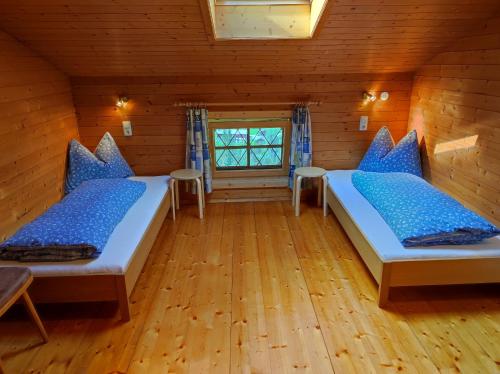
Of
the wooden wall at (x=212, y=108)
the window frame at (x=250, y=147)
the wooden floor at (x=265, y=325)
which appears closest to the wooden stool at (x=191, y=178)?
the wooden wall at (x=212, y=108)

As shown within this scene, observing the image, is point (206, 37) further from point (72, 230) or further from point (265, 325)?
point (265, 325)

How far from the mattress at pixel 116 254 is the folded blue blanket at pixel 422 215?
5.38 ft

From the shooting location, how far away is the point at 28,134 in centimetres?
261

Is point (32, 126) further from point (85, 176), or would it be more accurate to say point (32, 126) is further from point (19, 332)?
point (19, 332)

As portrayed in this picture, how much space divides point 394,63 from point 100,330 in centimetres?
308

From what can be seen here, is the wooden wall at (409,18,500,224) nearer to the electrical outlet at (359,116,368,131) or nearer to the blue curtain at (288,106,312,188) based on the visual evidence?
the electrical outlet at (359,116,368,131)

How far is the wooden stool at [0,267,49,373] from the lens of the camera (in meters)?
1.59

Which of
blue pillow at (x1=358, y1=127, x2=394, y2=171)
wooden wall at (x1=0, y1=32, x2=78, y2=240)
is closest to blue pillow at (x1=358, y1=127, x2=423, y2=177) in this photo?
blue pillow at (x1=358, y1=127, x2=394, y2=171)

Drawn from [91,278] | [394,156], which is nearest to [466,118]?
[394,156]

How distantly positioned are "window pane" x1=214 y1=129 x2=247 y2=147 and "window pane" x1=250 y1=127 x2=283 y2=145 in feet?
0.31

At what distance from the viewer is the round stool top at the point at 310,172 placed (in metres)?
3.31

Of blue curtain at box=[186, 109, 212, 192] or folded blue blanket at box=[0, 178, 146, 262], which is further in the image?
blue curtain at box=[186, 109, 212, 192]

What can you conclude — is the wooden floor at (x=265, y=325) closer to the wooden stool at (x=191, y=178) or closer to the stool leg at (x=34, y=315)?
the stool leg at (x=34, y=315)

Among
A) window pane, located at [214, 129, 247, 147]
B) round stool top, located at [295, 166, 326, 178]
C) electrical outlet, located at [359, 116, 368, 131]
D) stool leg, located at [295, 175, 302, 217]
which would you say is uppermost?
electrical outlet, located at [359, 116, 368, 131]
